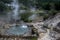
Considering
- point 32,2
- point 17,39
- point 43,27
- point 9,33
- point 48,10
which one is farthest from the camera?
point 32,2

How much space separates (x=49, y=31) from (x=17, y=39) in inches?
58.7

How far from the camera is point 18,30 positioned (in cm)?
709

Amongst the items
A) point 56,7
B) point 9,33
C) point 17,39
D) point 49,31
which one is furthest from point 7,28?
point 56,7

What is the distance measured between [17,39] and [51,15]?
12.0 feet

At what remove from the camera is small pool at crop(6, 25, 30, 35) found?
668cm

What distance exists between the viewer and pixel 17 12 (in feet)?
33.6

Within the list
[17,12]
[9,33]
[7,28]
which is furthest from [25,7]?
[9,33]

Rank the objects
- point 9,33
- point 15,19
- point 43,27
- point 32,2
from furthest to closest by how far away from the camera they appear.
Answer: point 32,2, point 15,19, point 43,27, point 9,33

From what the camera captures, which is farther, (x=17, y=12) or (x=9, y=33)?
(x=17, y=12)

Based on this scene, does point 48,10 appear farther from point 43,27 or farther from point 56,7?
point 43,27

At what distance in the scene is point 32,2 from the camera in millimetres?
11086

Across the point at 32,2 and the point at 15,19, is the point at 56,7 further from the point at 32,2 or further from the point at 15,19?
the point at 15,19

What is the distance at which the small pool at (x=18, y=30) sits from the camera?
668cm

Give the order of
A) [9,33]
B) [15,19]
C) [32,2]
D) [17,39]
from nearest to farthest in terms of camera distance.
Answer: [17,39] < [9,33] < [15,19] < [32,2]
